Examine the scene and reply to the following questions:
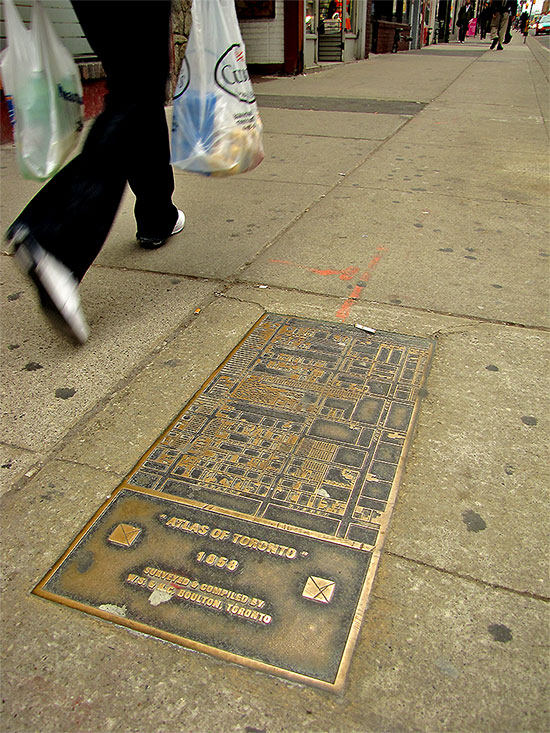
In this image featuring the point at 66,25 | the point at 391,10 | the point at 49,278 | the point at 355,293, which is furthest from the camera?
the point at 391,10

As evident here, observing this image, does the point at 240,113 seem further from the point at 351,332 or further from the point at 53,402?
the point at 53,402

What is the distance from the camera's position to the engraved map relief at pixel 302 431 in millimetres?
1710

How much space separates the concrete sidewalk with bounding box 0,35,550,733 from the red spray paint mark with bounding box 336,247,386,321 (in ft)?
0.05

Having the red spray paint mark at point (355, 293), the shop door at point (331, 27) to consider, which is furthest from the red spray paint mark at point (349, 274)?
the shop door at point (331, 27)

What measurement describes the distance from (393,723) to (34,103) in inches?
115

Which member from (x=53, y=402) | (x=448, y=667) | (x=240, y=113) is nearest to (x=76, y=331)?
(x=53, y=402)

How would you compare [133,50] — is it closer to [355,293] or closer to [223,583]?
[355,293]

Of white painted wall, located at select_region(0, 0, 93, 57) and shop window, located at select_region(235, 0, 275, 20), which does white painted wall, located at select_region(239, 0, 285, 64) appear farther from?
white painted wall, located at select_region(0, 0, 93, 57)

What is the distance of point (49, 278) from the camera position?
6.76ft

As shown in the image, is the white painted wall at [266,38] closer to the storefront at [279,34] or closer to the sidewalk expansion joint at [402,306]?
the storefront at [279,34]

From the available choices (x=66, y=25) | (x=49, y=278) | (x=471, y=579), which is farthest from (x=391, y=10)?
(x=471, y=579)

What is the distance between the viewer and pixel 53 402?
2.12 meters

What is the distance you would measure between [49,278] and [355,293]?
58.0 inches

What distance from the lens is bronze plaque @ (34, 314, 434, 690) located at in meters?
1.38
